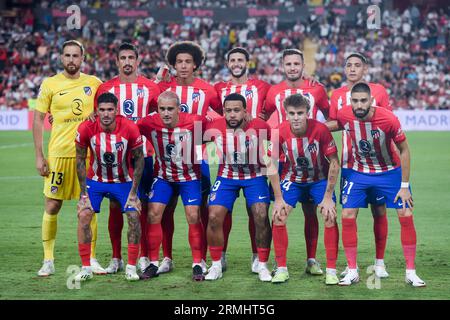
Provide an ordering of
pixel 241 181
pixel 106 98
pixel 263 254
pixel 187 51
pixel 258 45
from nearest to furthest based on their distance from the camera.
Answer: pixel 106 98 → pixel 263 254 → pixel 241 181 → pixel 187 51 → pixel 258 45

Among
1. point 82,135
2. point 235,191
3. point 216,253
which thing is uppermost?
point 82,135

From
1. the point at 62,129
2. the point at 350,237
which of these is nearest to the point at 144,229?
the point at 62,129

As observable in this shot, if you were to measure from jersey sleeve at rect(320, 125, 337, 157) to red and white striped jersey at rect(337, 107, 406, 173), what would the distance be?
0.17m

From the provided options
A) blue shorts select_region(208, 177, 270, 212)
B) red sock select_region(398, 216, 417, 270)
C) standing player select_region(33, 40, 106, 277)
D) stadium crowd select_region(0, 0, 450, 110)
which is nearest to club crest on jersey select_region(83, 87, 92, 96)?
standing player select_region(33, 40, 106, 277)

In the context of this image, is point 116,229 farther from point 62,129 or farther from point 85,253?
point 62,129

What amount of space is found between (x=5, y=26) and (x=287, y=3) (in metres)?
11.8

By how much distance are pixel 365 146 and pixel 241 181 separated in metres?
1.15

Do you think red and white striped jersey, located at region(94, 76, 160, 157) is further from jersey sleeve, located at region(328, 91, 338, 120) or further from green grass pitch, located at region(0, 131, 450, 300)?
jersey sleeve, located at region(328, 91, 338, 120)

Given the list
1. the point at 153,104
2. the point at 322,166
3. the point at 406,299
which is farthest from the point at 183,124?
the point at 406,299

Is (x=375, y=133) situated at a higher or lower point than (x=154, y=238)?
higher

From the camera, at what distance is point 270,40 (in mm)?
34406

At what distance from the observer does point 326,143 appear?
745 cm

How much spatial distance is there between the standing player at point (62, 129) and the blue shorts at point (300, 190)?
1858 millimetres

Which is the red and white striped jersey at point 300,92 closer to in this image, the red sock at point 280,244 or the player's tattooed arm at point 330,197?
the player's tattooed arm at point 330,197
